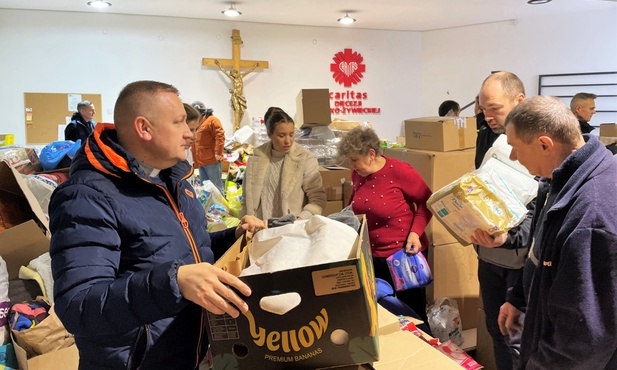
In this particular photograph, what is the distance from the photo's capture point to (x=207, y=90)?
7.23 metres

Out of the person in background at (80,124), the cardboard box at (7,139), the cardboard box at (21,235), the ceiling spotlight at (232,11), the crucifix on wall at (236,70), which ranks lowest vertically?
the cardboard box at (21,235)

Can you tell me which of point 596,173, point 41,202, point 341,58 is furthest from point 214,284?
point 341,58

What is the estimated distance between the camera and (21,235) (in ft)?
7.75

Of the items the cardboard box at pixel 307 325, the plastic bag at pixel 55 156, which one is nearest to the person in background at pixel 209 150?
the plastic bag at pixel 55 156

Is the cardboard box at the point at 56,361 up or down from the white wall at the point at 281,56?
down

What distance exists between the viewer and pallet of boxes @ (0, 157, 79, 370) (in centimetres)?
197

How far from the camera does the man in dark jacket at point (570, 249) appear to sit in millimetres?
1062

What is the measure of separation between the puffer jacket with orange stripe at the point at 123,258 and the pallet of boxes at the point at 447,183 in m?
1.83

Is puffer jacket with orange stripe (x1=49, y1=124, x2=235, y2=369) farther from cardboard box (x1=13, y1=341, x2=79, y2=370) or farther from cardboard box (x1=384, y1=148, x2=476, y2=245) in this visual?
cardboard box (x1=384, y1=148, x2=476, y2=245)

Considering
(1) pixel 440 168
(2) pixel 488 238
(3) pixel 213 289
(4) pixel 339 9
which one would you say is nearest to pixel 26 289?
(3) pixel 213 289

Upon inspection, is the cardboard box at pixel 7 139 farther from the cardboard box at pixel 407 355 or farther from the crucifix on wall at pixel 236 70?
the cardboard box at pixel 407 355

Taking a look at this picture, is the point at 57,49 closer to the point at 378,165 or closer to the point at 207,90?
the point at 207,90

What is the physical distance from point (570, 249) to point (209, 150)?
3903 millimetres

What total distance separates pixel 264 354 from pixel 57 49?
6.84 metres
